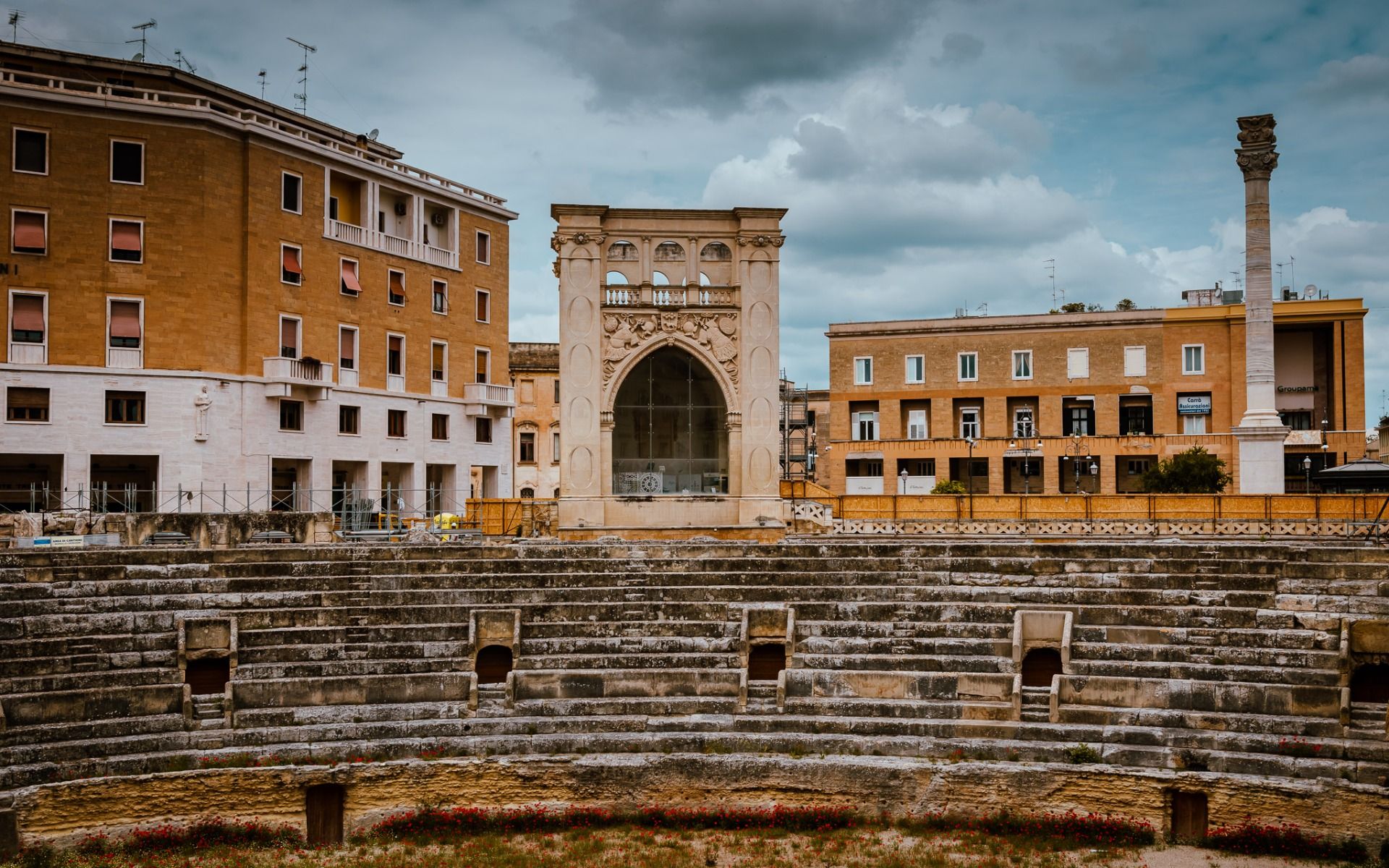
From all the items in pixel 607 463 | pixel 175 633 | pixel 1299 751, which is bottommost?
pixel 1299 751

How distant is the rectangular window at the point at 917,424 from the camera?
166 ft

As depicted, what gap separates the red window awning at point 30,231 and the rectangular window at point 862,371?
108 ft

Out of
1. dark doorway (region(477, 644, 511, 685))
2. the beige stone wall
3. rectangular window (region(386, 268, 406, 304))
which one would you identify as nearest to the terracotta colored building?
rectangular window (region(386, 268, 406, 304))

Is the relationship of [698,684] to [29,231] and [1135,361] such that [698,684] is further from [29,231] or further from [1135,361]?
[1135,361]

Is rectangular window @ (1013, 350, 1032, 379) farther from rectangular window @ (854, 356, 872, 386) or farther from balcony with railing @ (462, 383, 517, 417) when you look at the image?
balcony with railing @ (462, 383, 517, 417)

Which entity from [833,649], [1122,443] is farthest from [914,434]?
[833,649]

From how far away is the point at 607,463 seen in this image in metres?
26.3

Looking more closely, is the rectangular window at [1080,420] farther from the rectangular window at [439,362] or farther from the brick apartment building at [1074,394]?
the rectangular window at [439,362]

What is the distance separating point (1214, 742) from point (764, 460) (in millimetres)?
13505

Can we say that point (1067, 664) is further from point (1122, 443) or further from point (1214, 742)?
point (1122, 443)

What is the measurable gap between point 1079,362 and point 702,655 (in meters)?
35.9

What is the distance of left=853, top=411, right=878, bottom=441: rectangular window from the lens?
5109 cm

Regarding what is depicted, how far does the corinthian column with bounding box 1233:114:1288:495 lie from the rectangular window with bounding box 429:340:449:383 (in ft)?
81.8

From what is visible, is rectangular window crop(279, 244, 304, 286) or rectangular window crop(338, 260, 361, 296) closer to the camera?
rectangular window crop(279, 244, 304, 286)
